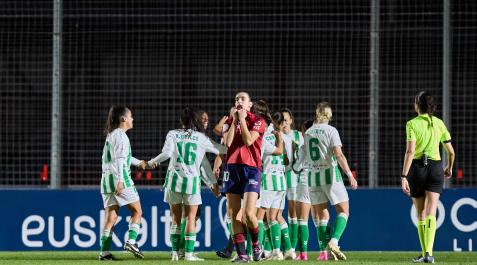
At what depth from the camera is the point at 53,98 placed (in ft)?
51.0

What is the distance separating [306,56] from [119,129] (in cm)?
328

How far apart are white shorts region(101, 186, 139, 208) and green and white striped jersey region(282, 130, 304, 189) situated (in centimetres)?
173

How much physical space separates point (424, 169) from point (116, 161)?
310 cm

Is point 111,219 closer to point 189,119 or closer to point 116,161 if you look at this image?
point 116,161

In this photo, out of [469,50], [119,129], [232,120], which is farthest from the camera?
[469,50]

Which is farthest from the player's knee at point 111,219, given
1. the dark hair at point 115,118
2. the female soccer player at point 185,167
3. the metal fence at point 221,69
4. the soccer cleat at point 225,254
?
the metal fence at point 221,69

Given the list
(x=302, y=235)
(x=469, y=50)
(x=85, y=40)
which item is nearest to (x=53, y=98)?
(x=85, y=40)

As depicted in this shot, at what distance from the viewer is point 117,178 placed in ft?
43.1

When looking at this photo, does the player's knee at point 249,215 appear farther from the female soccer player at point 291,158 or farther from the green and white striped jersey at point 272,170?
the female soccer player at point 291,158

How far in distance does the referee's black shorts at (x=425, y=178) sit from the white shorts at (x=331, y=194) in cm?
102

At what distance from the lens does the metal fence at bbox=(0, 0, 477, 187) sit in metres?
15.5

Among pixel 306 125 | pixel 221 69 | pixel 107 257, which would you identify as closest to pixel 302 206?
pixel 306 125

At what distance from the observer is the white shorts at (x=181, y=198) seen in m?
13.0

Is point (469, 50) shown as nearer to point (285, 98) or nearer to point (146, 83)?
point (285, 98)
